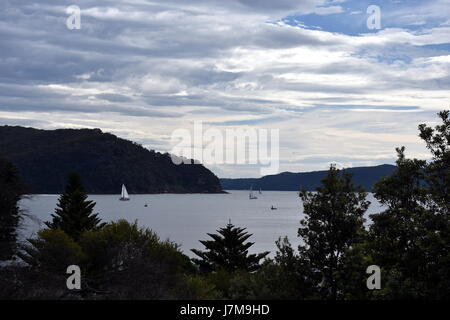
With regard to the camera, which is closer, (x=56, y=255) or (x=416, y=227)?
(x=416, y=227)

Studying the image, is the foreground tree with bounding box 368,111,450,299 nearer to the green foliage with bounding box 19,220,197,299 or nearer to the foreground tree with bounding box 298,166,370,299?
the foreground tree with bounding box 298,166,370,299

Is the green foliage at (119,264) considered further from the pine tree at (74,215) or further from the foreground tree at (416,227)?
the pine tree at (74,215)

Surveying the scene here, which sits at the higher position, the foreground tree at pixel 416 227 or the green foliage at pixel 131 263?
the foreground tree at pixel 416 227

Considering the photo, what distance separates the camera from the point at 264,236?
5536 inches

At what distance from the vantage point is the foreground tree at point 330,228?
25.3m

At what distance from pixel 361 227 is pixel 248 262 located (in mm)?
36288

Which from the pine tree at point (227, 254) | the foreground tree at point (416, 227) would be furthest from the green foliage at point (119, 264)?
the pine tree at point (227, 254)

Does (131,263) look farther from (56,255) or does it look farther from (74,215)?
(74,215)

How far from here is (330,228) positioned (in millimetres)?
26297

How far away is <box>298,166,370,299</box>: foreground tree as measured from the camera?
25297 millimetres

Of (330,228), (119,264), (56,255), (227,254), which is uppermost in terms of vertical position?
(330,228)

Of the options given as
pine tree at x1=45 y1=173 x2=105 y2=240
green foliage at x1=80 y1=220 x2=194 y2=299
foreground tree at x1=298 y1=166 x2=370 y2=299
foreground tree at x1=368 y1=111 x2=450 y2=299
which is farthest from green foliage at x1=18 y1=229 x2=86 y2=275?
pine tree at x1=45 y1=173 x2=105 y2=240

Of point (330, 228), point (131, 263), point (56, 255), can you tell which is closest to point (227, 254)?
point (56, 255)
